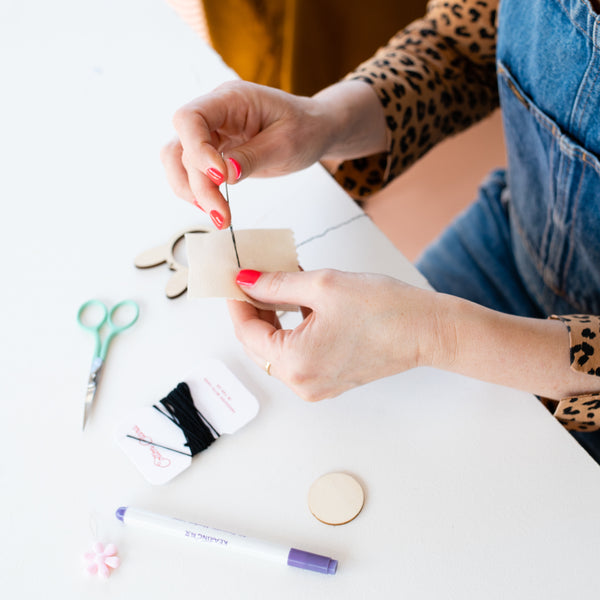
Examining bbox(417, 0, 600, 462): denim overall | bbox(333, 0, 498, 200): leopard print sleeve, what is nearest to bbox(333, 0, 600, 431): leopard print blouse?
bbox(333, 0, 498, 200): leopard print sleeve

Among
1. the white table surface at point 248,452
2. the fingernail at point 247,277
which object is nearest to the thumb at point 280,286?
the fingernail at point 247,277

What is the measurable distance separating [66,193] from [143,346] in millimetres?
299

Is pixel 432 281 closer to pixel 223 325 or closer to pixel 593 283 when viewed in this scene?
Answer: pixel 593 283

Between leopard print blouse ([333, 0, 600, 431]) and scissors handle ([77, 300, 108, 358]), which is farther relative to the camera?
leopard print blouse ([333, 0, 600, 431])

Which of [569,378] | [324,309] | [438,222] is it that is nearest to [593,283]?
[569,378]

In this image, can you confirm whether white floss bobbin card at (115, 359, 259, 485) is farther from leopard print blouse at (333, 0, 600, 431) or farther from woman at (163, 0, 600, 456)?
leopard print blouse at (333, 0, 600, 431)

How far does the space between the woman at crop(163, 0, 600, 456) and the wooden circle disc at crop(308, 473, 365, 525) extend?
9 cm

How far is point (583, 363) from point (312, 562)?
0.35 meters

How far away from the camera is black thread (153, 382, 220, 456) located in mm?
605

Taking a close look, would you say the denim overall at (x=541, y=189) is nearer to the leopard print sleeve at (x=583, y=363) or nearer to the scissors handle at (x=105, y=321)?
the leopard print sleeve at (x=583, y=363)

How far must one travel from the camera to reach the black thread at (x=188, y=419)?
23.8 inches

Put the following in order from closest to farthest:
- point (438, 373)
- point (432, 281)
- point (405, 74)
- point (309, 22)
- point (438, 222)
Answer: point (438, 373)
point (405, 74)
point (432, 281)
point (309, 22)
point (438, 222)

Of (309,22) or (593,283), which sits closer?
(593,283)

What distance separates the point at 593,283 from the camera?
0.77 metres
